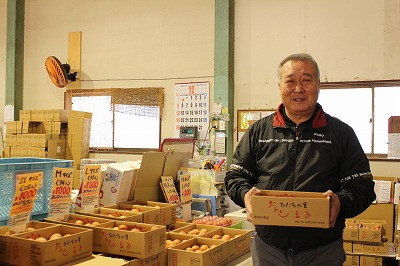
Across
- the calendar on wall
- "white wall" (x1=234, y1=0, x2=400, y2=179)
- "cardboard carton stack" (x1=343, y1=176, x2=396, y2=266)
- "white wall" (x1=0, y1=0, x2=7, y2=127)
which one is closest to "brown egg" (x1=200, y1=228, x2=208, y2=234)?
"cardboard carton stack" (x1=343, y1=176, x2=396, y2=266)

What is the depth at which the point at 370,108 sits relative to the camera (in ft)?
17.5

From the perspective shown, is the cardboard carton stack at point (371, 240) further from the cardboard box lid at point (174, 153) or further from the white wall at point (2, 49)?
the white wall at point (2, 49)

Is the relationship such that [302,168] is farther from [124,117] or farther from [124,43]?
[124,43]

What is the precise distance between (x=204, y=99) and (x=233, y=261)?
4.07m

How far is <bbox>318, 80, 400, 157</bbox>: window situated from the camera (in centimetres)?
529

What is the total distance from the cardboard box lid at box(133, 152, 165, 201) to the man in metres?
1.19

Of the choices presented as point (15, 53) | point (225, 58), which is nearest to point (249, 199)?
point (225, 58)

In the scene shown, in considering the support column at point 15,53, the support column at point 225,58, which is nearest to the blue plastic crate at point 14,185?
the support column at point 225,58

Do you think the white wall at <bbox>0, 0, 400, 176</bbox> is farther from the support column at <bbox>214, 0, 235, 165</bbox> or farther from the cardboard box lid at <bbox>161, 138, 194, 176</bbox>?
the cardboard box lid at <bbox>161, 138, 194, 176</bbox>

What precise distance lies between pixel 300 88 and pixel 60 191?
4.54ft

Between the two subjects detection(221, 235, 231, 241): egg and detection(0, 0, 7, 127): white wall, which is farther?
detection(0, 0, 7, 127): white wall

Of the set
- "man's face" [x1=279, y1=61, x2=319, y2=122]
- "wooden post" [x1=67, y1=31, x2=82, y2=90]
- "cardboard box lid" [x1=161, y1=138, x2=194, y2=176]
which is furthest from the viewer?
"wooden post" [x1=67, y1=31, x2=82, y2=90]

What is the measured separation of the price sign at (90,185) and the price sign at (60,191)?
0.21 m

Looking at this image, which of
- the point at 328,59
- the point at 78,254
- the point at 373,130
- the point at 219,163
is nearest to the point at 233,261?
the point at 78,254
